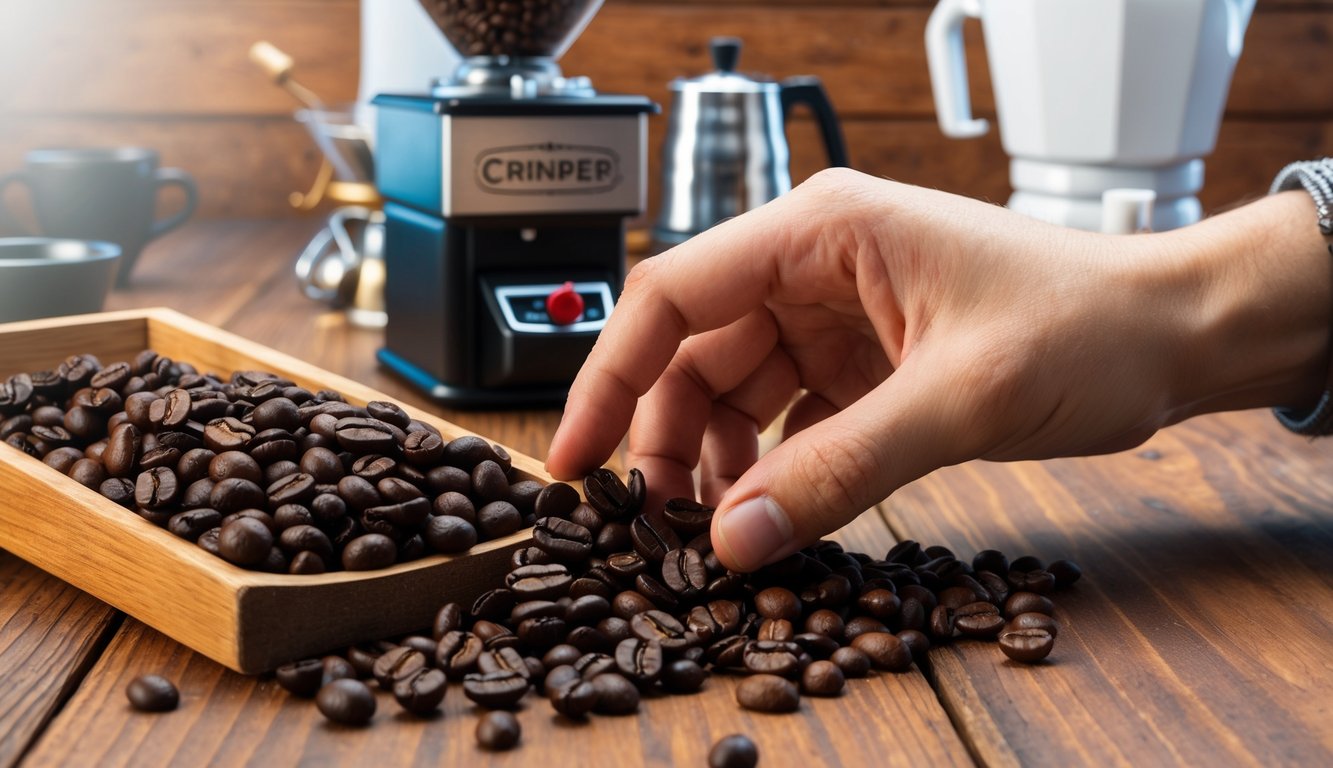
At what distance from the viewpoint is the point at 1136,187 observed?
160 cm

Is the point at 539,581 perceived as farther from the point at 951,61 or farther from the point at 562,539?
the point at 951,61

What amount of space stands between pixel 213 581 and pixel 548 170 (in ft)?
2.11

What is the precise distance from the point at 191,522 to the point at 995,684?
1.47 ft

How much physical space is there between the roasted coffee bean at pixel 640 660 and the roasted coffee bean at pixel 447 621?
92mm

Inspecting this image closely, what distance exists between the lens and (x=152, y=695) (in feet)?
2.12

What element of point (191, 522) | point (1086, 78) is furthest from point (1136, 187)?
point (191, 522)

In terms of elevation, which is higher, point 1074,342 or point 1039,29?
point 1039,29

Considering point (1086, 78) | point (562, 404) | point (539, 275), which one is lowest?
point (562, 404)

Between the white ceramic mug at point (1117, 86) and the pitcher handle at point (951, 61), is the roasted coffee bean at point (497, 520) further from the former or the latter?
the pitcher handle at point (951, 61)

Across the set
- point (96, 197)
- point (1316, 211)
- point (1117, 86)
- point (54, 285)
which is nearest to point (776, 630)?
point (1316, 211)

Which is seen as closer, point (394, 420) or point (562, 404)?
point (394, 420)

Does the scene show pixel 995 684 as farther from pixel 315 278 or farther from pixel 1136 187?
pixel 315 278

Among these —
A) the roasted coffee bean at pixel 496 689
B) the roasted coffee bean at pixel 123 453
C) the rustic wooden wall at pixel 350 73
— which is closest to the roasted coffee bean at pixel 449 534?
the roasted coffee bean at pixel 496 689

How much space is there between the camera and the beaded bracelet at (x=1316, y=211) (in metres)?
0.94
